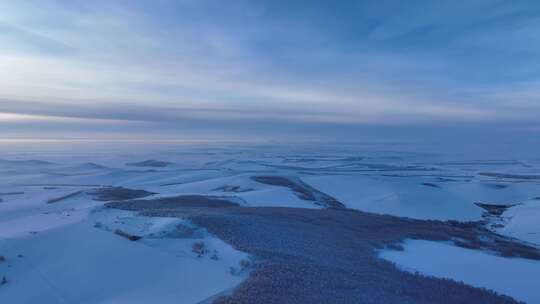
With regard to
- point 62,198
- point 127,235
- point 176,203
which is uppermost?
point 127,235

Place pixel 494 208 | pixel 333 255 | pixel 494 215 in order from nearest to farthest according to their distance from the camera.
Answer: pixel 333 255 → pixel 494 215 → pixel 494 208

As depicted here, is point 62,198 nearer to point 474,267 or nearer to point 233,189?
point 233,189

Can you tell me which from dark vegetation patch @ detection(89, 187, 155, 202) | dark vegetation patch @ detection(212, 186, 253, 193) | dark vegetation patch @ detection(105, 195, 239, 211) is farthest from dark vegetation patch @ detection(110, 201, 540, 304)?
dark vegetation patch @ detection(212, 186, 253, 193)

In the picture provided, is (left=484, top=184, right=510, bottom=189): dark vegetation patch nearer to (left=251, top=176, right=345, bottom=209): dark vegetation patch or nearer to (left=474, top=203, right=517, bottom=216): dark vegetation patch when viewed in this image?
(left=474, top=203, right=517, bottom=216): dark vegetation patch

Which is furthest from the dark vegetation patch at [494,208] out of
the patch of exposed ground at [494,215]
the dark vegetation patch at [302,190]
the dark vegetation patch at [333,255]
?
the dark vegetation patch at [302,190]

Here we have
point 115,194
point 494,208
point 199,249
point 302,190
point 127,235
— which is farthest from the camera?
point 302,190

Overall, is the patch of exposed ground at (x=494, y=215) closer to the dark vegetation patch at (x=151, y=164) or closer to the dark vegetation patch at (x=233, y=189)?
the dark vegetation patch at (x=233, y=189)

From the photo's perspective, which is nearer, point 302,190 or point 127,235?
point 127,235

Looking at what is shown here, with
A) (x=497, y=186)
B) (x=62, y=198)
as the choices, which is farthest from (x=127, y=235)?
(x=497, y=186)

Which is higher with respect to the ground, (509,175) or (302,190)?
(509,175)
